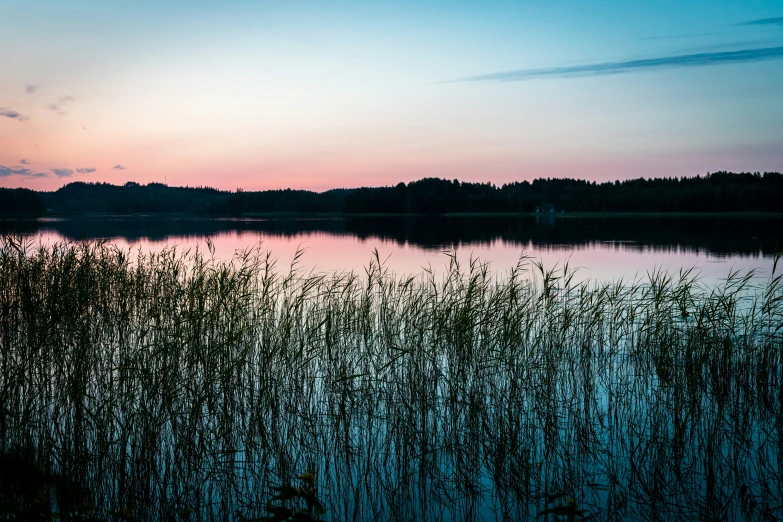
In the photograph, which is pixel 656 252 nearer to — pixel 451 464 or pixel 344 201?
pixel 451 464

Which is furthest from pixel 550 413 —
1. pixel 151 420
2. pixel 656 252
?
pixel 656 252

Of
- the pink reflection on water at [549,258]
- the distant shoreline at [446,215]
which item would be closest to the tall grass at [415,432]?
the pink reflection on water at [549,258]

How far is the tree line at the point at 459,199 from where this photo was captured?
93562 millimetres

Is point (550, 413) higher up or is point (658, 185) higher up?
point (658, 185)

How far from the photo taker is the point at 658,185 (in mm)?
124688

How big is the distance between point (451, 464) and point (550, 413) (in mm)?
1677

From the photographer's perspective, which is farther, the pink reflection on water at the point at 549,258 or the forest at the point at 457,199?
the forest at the point at 457,199

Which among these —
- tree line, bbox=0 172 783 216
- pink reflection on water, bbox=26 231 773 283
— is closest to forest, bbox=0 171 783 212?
tree line, bbox=0 172 783 216

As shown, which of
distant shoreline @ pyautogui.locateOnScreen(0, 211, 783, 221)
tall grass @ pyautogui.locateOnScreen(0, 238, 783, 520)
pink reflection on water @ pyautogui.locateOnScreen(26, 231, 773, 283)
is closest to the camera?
tall grass @ pyautogui.locateOnScreen(0, 238, 783, 520)

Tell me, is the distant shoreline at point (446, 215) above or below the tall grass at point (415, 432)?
above

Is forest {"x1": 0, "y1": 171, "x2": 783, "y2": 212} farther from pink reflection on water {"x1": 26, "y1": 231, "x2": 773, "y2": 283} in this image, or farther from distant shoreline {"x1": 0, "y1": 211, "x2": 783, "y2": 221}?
pink reflection on water {"x1": 26, "y1": 231, "x2": 773, "y2": 283}

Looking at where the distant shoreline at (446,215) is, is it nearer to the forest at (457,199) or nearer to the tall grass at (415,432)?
the forest at (457,199)

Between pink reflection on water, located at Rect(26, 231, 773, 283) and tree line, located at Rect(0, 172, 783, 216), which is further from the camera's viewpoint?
tree line, located at Rect(0, 172, 783, 216)

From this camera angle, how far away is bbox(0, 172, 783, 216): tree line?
307ft
